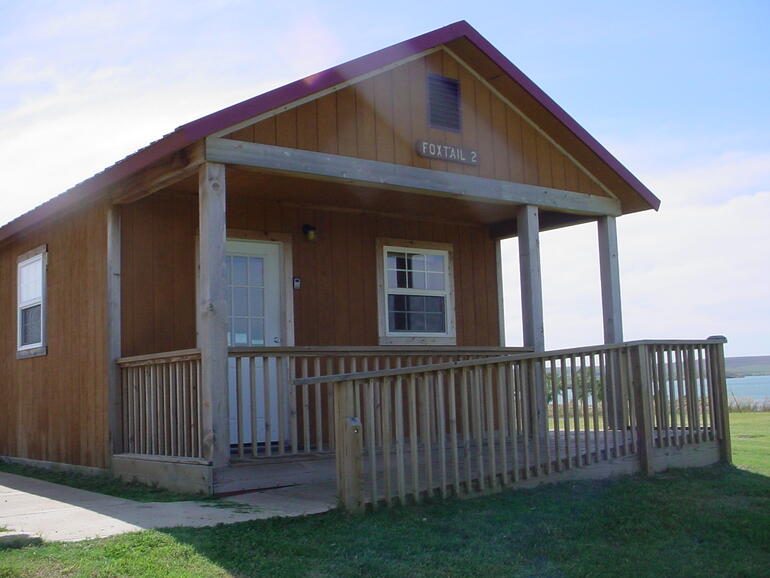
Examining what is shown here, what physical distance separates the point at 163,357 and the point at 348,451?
2524mm

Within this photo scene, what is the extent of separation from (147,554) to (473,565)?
1.89 metres

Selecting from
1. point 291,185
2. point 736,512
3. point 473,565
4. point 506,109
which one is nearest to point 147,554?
point 473,565

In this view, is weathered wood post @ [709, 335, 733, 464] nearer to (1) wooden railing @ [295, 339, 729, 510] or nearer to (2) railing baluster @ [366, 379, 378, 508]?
(1) wooden railing @ [295, 339, 729, 510]

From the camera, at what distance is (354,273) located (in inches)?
428

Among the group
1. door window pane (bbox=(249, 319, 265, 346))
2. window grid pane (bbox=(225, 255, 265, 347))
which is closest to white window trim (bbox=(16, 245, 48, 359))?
window grid pane (bbox=(225, 255, 265, 347))

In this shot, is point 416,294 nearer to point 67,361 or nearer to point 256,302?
point 256,302

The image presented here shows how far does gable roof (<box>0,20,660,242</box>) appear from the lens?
7.54 m

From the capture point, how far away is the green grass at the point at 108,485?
7516 mm

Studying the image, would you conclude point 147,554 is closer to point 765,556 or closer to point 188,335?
point 765,556

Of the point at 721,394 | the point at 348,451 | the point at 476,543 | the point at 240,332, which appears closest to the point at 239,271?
the point at 240,332

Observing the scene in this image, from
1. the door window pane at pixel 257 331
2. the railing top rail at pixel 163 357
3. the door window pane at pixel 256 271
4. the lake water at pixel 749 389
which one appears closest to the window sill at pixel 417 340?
the door window pane at pixel 257 331

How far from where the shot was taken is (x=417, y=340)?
1131 centimetres

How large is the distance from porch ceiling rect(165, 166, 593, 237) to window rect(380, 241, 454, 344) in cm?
49

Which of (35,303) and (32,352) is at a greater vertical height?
(35,303)
